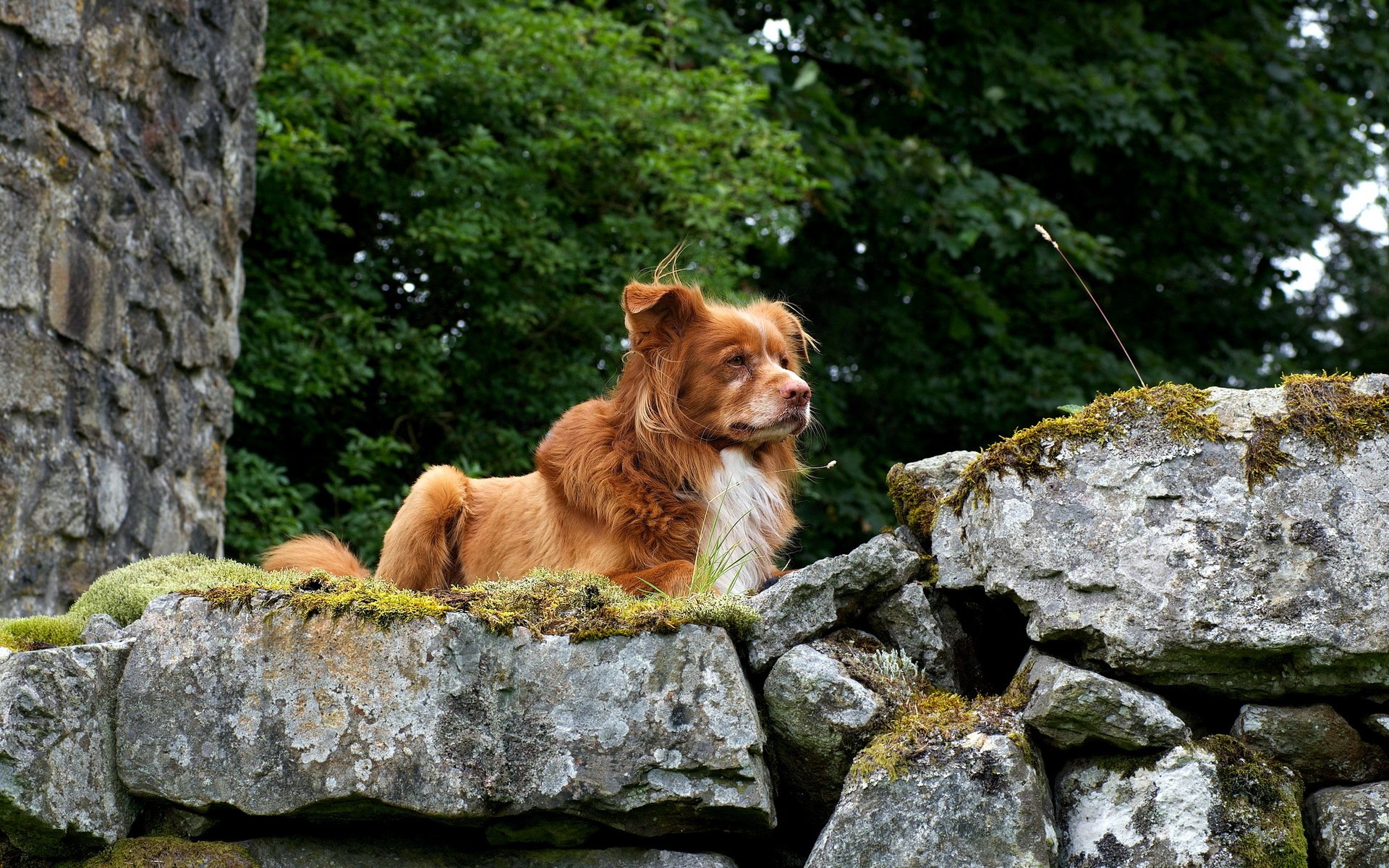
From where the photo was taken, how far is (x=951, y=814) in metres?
2.62

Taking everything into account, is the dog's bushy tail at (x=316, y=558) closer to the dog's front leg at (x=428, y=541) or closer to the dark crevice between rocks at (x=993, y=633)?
the dog's front leg at (x=428, y=541)

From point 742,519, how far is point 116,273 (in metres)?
3.07

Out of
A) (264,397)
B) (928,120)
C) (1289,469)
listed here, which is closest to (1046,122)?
(928,120)

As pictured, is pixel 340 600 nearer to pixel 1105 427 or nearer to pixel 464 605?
pixel 464 605

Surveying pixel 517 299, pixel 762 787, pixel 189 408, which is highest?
pixel 517 299

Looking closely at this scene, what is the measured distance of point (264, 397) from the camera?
8.27 metres

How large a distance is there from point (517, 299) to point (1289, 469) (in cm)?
664

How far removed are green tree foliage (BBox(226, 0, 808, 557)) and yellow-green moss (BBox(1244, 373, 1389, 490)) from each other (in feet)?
18.5

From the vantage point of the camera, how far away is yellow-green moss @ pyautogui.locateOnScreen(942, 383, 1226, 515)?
2867mm

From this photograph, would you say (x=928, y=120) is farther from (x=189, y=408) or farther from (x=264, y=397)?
(x=189, y=408)

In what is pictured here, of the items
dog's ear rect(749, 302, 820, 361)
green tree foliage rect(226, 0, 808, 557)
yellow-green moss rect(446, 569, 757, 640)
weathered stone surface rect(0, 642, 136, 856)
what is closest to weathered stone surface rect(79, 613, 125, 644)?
weathered stone surface rect(0, 642, 136, 856)

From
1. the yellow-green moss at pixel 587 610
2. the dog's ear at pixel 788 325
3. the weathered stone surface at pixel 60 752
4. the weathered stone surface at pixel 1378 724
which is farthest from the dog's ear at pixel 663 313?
the weathered stone surface at pixel 1378 724

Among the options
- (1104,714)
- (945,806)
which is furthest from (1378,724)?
(945,806)

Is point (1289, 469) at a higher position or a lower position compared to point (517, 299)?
lower
